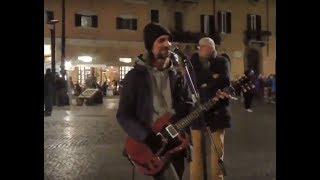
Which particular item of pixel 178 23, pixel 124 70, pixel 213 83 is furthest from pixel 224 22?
pixel 124 70

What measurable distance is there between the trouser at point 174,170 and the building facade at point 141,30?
2.32 feet

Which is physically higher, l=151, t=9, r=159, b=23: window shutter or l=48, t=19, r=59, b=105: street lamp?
l=151, t=9, r=159, b=23: window shutter

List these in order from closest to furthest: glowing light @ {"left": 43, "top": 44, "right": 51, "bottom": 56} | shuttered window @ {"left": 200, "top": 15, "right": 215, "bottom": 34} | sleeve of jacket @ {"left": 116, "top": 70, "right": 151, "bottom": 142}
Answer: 1. sleeve of jacket @ {"left": 116, "top": 70, "right": 151, "bottom": 142}
2. glowing light @ {"left": 43, "top": 44, "right": 51, "bottom": 56}
3. shuttered window @ {"left": 200, "top": 15, "right": 215, "bottom": 34}

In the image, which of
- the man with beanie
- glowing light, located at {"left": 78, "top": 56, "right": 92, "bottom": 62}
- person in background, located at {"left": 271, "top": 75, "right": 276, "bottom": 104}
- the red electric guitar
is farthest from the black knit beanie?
person in background, located at {"left": 271, "top": 75, "right": 276, "bottom": 104}

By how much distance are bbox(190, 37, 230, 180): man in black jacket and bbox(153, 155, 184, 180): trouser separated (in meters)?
0.12

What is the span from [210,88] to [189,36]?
1.30 ft

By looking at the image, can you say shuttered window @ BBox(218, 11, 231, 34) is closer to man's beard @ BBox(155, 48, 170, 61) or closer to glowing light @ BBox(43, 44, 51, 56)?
man's beard @ BBox(155, 48, 170, 61)

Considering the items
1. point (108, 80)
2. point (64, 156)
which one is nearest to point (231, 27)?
point (108, 80)

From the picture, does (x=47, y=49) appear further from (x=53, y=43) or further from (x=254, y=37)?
(x=254, y=37)

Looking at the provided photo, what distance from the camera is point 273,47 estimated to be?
4.28 metres

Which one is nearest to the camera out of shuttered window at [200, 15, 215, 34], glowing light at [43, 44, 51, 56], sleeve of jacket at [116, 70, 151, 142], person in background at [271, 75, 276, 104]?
sleeve of jacket at [116, 70, 151, 142]

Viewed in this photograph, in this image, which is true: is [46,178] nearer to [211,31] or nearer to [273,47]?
[211,31]

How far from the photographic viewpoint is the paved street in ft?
13.1

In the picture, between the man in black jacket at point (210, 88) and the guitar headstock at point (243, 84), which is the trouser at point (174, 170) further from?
the guitar headstock at point (243, 84)
